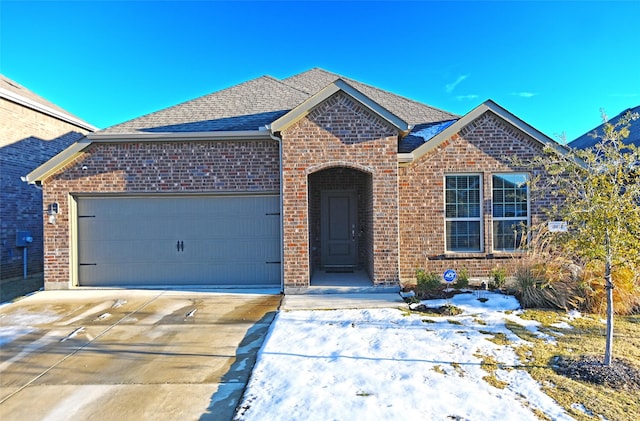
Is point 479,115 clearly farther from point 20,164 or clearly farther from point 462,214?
point 20,164

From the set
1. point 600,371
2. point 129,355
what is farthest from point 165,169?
point 600,371

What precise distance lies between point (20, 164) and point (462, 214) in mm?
12882

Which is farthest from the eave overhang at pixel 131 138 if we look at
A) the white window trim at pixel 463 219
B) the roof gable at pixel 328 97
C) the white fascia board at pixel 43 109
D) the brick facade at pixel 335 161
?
the white fascia board at pixel 43 109

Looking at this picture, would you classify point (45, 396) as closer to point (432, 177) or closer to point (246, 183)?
point (246, 183)

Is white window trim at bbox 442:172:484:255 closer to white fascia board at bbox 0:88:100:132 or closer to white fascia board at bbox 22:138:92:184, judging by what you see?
white fascia board at bbox 22:138:92:184

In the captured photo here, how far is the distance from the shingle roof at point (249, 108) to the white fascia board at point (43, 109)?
16.1 feet

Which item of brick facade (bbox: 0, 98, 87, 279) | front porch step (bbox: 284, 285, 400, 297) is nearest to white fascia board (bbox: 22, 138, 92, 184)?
brick facade (bbox: 0, 98, 87, 279)

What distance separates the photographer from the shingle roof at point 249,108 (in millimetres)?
8375

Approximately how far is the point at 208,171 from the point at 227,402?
5.78 m

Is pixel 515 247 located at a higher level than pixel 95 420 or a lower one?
higher

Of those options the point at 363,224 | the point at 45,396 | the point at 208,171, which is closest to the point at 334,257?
the point at 363,224

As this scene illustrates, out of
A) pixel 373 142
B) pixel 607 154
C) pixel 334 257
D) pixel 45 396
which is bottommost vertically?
pixel 45 396

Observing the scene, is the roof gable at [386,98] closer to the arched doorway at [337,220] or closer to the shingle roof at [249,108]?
the shingle roof at [249,108]

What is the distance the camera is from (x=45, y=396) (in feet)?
11.7
